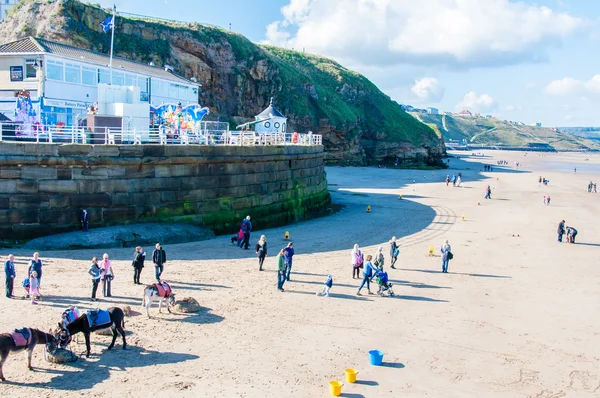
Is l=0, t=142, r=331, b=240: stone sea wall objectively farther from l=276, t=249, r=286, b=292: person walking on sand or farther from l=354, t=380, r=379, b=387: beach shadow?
l=354, t=380, r=379, b=387: beach shadow

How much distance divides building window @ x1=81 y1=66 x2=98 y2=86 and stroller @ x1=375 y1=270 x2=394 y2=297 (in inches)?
753

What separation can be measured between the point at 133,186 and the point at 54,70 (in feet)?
27.8

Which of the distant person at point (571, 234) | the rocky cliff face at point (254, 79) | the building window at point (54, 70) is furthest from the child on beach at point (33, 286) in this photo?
the rocky cliff face at point (254, 79)

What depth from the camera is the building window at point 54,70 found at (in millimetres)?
25016

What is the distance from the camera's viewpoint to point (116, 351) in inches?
428

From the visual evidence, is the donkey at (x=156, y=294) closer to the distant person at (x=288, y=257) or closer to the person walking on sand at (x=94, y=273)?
the person walking on sand at (x=94, y=273)

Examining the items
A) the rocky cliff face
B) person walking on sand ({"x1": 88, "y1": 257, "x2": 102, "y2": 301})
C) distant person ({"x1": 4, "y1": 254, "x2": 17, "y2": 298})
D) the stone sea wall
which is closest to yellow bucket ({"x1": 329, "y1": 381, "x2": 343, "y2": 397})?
person walking on sand ({"x1": 88, "y1": 257, "x2": 102, "y2": 301})

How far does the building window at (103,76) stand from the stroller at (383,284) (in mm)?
19495

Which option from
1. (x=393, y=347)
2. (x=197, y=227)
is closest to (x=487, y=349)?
(x=393, y=347)

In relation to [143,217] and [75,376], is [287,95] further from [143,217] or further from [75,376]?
[75,376]

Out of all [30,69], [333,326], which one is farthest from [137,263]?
[30,69]

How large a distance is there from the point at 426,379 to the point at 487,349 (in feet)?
7.95

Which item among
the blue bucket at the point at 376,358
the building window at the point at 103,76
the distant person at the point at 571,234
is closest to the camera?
the blue bucket at the point at 376,358

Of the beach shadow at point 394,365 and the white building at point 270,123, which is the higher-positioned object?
the white building at point 270,123
